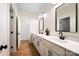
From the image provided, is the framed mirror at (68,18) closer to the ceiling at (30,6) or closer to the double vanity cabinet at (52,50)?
the double vanity cabinet at (52,50)

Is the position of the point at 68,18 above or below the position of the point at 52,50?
above

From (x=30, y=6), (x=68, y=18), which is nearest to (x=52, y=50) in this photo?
(x=68, y=18)

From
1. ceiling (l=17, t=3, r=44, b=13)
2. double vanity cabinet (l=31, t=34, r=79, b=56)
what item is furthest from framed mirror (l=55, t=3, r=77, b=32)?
ceiling (l=17, t=3, r=44, b=13)

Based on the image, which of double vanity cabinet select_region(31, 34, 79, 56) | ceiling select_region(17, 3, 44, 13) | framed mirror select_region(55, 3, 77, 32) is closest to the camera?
double vanity cabinet select_region(31, 34, 79, 56)

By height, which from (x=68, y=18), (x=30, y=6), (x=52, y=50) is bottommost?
(x=52, y=50)

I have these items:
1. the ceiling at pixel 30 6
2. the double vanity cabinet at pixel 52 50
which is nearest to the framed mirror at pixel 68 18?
the double vanity cabinet at pixel 52 50

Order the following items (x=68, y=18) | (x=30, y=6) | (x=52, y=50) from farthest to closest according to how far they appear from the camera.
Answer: (x=30, y=6) < (x=68, y=18) < (x=52, y=50)

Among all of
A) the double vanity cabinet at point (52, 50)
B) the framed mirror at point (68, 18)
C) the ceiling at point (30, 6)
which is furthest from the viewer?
the ceiling at point (30, 6)

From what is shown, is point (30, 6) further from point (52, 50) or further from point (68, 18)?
point (52, 50)

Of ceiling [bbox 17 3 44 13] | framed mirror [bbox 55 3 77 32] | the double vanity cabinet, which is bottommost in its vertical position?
the double vanity cabinet

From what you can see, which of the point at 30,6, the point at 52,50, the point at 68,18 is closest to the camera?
the point at 52,50

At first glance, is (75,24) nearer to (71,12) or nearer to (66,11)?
(71,12)

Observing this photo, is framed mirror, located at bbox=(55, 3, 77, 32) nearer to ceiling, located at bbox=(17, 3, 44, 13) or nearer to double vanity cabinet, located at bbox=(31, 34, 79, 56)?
double vanity cabinet, located at bbox=(31, 34, 79, 56)

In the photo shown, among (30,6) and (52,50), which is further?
(30,6)
